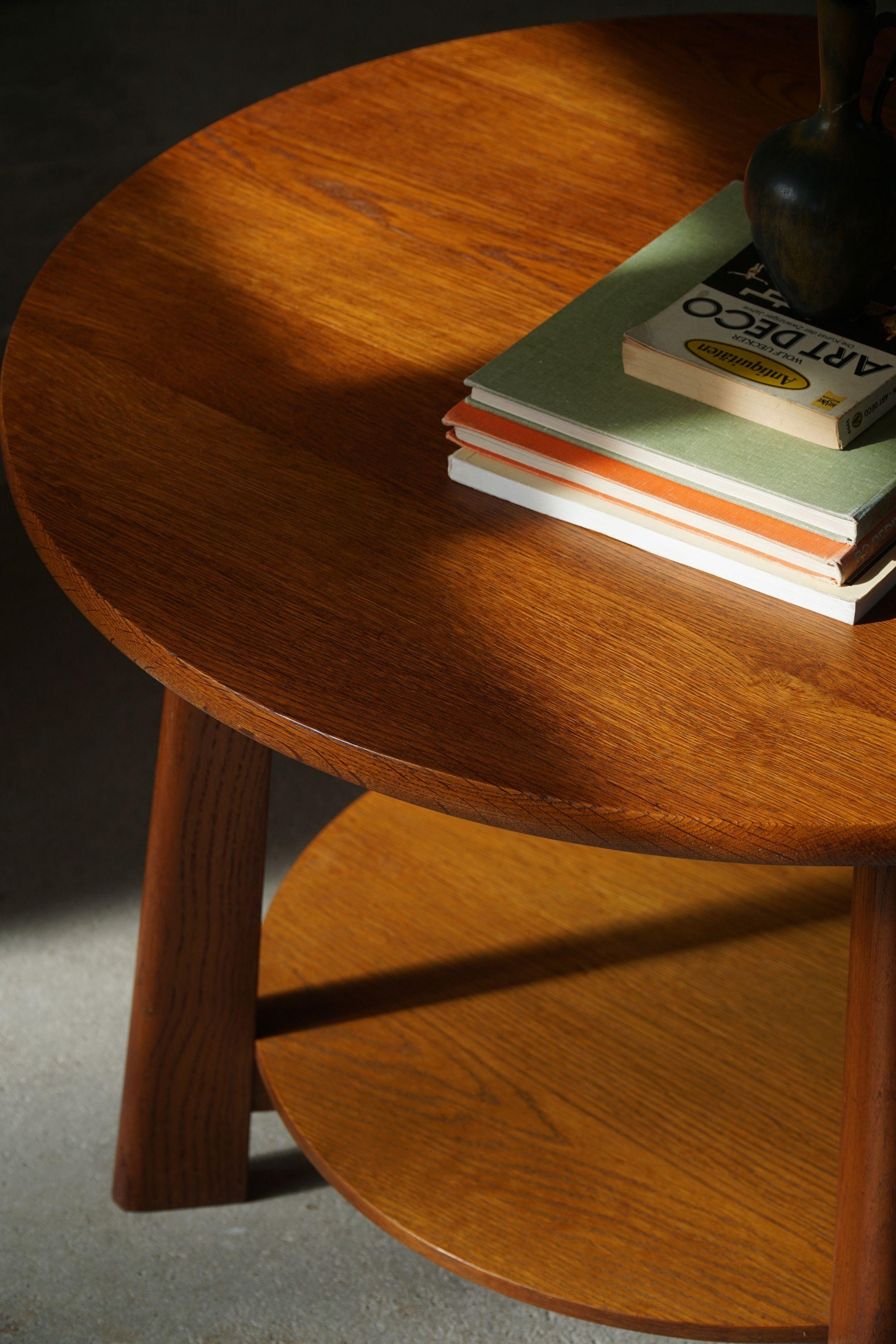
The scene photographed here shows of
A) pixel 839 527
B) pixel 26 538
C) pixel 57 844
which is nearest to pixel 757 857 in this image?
pixel 839 527

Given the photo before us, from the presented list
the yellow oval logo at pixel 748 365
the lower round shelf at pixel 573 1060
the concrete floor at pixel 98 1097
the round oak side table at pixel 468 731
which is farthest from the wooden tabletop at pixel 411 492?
the concrete floor at pixel 98 1097

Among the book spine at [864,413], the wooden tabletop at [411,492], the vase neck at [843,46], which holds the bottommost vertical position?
the wooden tabletop at [411,492]

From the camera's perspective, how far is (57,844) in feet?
5.06

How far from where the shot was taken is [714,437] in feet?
2.65

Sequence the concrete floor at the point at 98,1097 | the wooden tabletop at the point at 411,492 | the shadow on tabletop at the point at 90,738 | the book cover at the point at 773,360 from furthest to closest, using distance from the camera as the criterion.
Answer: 1. the concrete floor at the point at 98,1097
2. the shadow on tabletop at the point at 90,738
3. the book cover at the point at 773,360
4. the wooden tabletop at the point at 411,492

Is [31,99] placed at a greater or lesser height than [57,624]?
greater

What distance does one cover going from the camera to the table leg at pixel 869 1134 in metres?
0.82

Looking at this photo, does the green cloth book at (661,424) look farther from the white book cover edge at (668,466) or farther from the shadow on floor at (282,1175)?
the shadow on floor at (282,1175)

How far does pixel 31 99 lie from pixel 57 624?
145 centimetres

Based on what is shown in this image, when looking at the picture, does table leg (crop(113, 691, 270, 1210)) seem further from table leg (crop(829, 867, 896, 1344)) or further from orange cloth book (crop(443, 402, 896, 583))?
table leg (crop(829, 867, 896, 1344))

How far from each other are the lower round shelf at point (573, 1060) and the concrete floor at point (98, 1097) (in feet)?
0.45

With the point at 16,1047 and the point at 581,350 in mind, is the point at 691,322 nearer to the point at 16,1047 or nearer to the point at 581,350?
the point at 581,350

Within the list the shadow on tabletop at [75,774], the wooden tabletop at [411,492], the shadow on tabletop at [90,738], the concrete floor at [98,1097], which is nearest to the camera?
the wooden tabletop at [411,492]

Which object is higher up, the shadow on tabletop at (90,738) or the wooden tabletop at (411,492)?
the wooden tabletop at (411,492)
